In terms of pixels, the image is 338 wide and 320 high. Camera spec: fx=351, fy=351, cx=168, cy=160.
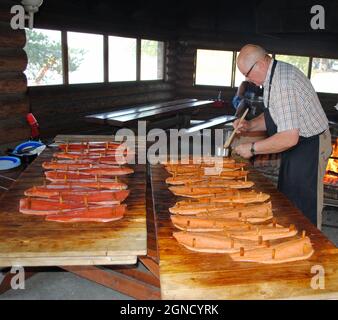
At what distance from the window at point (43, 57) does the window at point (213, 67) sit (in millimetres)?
7283

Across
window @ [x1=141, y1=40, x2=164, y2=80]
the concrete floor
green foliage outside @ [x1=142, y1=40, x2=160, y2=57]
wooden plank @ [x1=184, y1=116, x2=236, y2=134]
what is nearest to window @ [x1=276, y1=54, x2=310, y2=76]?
wooden plank @ [x1=184, y1=116, x2=236, y2=134]

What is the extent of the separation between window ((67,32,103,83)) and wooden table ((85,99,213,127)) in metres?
2.01

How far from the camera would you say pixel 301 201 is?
14.6 feet

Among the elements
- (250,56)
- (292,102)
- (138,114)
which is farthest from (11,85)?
(292,102)

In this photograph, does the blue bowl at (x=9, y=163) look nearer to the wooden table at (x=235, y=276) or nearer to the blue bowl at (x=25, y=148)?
the blue bowl at (x=25, y=148)

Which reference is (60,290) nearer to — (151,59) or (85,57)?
(85,57)

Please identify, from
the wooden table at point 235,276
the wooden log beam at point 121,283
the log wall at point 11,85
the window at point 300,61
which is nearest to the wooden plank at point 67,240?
the wooden table at point 235,276

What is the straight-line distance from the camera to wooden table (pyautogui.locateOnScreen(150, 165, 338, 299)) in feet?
7.52

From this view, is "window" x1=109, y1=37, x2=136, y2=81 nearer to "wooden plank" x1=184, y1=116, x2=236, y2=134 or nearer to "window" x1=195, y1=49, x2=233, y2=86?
"window" x1=195, y1=49, x2=233, y2=86

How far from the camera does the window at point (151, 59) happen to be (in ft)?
47.6

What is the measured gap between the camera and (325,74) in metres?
14.8

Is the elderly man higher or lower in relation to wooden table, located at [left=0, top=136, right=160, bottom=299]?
higher
